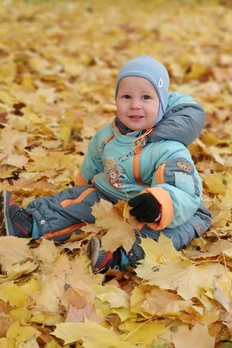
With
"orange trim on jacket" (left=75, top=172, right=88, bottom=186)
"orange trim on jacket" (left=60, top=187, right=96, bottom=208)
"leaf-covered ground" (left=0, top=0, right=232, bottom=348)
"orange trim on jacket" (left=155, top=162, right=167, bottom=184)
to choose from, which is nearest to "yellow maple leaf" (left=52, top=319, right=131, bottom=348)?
"leaf-covered ground" (left=0, top=0, right=232, bottom=348)

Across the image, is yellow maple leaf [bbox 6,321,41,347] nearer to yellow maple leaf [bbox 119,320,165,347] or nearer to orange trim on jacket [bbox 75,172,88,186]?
yellow maple leaf [bbox 119,320,165,347]

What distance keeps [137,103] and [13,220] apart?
0.80 meters

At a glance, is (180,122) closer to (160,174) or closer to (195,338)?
(160,174)

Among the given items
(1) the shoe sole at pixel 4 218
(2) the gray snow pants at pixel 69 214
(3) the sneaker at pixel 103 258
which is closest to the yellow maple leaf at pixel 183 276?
(3) the sneaker at pixel 103 258

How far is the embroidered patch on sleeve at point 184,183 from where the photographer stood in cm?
215

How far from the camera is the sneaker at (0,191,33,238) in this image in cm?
240

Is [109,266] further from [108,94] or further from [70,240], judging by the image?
[108,94]

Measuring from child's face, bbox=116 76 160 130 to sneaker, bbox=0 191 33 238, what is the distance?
66cm

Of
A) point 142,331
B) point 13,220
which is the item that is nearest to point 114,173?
point 13,220

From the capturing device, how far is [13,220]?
2.42m

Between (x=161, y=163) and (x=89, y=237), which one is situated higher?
(x=161, y=163)

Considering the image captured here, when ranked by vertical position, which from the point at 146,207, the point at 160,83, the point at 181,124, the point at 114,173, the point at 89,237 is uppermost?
the point at 160,83

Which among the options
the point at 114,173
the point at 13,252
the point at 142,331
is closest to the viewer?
the point at 142,331

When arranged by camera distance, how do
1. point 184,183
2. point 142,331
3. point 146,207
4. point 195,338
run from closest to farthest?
1. point 195,338
2. point 142,331
3. point 146,207
4. point 184,183
